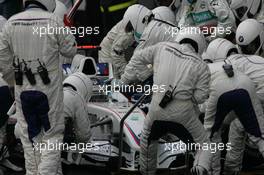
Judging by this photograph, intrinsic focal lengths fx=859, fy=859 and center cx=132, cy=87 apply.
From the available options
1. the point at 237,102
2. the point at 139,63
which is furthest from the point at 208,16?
the point at 139,63

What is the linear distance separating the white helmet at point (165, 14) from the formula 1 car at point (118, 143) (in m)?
1.99

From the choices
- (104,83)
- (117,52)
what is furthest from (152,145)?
(117,52)

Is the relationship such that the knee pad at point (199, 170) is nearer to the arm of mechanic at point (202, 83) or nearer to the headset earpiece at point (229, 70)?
the arm of mechanic at point (202, 83)

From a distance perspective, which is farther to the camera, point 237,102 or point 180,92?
point 237,102

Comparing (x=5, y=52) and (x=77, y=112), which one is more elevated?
(x=5, y=52)

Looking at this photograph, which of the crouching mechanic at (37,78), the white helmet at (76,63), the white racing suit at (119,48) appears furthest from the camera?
the white racing suit at (119,48)

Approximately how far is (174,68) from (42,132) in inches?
63.7

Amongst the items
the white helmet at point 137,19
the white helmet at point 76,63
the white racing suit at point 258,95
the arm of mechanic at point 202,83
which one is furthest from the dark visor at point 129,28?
the arm of mechanic at point 202,83

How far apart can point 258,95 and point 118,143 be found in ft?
5.88

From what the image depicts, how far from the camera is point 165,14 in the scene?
41.9 ft

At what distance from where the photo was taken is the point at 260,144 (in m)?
10.0

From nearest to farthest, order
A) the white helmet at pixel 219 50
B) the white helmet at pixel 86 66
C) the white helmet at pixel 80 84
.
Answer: the white helmet at pixel 80 84 → the white helmet at pixel 219 50 → the white helmet at pixel 86 66

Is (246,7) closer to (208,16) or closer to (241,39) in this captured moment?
(208,16)

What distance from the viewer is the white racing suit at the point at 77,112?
32.0ft
